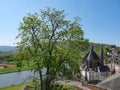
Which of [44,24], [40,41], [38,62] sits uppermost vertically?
[44,24]

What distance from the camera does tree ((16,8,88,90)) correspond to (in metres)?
22.8

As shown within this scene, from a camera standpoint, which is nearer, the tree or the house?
the tree

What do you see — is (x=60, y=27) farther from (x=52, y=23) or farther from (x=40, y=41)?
(x=40, y=41)

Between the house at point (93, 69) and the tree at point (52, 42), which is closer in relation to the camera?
the tree at point (52, 42)

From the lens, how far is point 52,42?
2333 cm

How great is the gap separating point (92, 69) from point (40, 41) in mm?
25541

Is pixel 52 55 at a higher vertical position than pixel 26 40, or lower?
lower

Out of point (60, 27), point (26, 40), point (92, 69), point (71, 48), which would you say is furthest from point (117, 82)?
point (92, 69)

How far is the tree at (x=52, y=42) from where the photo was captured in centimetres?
2283

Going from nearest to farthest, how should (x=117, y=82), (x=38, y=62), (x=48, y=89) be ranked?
(x=38, y=62) < (x=48, y=89) < (x=117, y=82)

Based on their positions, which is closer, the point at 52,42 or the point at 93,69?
the point at 52,42

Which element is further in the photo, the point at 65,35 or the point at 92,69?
the point at 92,69

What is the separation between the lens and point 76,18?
2348 centimetres

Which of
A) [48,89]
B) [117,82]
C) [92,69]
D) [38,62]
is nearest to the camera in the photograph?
[38,62]
